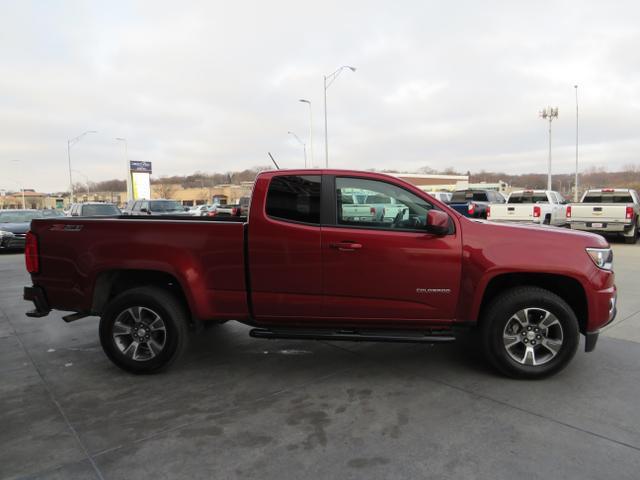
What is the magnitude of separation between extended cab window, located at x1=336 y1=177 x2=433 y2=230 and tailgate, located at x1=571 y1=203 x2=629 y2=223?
42.7 ft

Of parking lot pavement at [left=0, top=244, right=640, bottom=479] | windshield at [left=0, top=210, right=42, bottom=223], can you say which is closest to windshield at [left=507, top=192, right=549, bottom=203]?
parking lot pavement at [left=0, top=244, right=640, bottom=479]

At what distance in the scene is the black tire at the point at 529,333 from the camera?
4.08 m

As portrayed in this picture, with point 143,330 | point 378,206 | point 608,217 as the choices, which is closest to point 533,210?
point 608,217

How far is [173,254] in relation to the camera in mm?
4312

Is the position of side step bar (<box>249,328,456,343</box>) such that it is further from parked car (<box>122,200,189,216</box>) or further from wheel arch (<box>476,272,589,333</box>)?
parked car (<box>122,200,189,216</box>)

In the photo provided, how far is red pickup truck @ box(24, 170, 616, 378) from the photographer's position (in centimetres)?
408

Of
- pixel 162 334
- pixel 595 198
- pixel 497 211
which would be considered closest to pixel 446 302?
pixel 162 334

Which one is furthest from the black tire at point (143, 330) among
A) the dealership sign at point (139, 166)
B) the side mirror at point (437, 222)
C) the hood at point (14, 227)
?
the dealership sign at point (139, 166)

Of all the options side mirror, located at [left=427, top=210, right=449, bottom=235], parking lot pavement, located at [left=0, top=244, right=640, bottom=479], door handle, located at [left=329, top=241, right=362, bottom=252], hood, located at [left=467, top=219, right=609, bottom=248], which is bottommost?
parking lot pavement, located at [left=0, top=244, right=640, bottom=479]

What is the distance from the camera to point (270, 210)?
4.29 m

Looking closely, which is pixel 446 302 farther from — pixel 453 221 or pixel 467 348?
pixel 467 348

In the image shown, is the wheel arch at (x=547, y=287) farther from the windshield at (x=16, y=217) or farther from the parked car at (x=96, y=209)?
the windshield at (x=16, y=217)

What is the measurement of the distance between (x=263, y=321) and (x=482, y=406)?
2056 mm

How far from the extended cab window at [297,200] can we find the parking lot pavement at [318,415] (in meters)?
1.52
